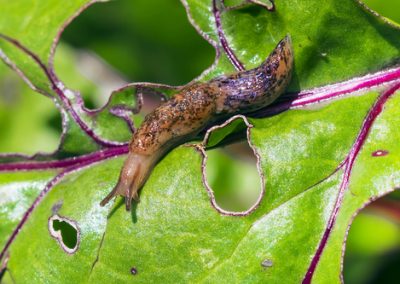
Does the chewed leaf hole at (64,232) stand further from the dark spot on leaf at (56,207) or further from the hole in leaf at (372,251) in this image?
the hole in leaf at (372,251)

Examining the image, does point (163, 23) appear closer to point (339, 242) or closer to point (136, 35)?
point (136, 35)

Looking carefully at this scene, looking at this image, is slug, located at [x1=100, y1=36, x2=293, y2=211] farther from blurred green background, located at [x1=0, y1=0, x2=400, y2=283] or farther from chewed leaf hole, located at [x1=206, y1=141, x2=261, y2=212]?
chewed leaf hole, located at [x1=206, y1=141, x2=261, y2=212]

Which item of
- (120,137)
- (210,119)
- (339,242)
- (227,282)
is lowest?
(339,242)

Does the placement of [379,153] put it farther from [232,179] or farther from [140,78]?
[140,78]

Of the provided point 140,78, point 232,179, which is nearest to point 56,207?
point 232,179

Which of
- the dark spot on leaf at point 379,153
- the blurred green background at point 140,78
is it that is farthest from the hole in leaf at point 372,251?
the dark spot on leaf at point 379,153

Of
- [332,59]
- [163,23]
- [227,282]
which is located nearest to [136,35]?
[163,23]
